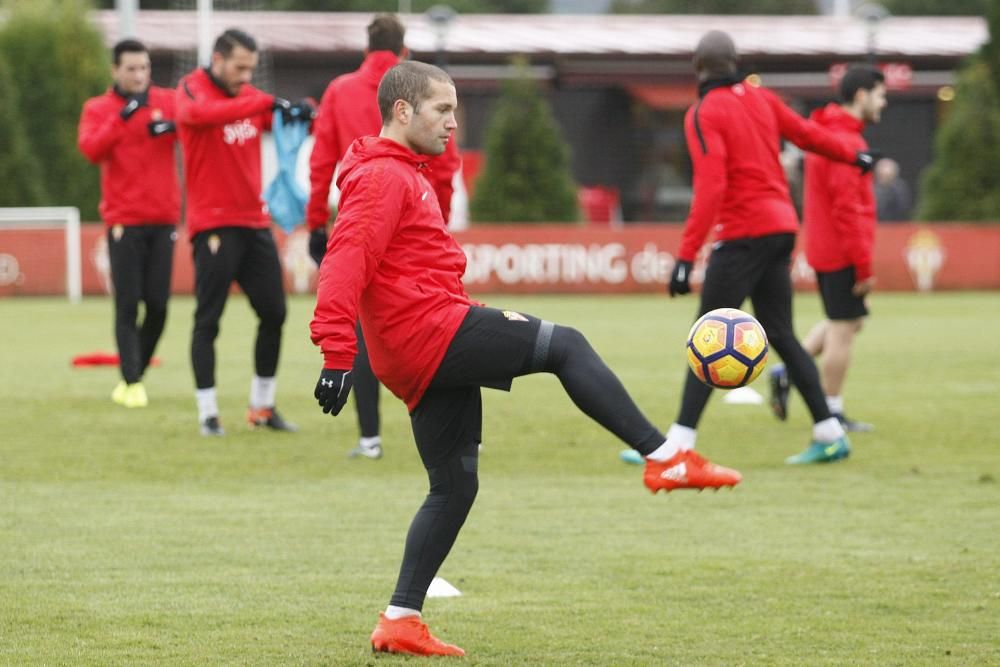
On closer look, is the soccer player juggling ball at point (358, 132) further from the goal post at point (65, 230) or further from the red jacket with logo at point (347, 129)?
the goal post at point (65, 230)

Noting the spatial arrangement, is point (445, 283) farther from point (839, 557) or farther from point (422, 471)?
point (422, 471)

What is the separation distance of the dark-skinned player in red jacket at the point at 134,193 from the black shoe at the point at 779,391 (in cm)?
416

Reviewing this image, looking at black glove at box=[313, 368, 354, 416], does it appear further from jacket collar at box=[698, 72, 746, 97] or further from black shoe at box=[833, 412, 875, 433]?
black shoe at box=[833, 412, 875, 433]

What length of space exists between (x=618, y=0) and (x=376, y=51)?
77784 millimetres

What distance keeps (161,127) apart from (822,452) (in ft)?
15.7

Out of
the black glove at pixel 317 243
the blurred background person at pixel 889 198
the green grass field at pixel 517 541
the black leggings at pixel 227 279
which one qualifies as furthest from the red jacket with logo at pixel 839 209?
the blurred background person at pixel 889 198

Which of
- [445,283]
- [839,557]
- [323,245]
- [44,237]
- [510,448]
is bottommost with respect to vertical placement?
[44,237]

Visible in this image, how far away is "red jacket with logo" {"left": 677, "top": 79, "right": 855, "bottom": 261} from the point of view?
8.39 meters

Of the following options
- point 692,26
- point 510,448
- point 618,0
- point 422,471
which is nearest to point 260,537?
point 422,471

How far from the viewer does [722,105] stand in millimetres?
8484

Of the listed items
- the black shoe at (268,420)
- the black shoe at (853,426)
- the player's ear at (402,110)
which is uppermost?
the player's ear at (402,110)

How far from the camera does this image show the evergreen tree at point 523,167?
96.8 feet

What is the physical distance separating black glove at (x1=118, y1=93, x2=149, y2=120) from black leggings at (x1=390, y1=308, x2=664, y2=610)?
20.6ft

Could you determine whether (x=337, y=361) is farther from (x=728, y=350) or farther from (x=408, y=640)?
(x=728, y=350)
